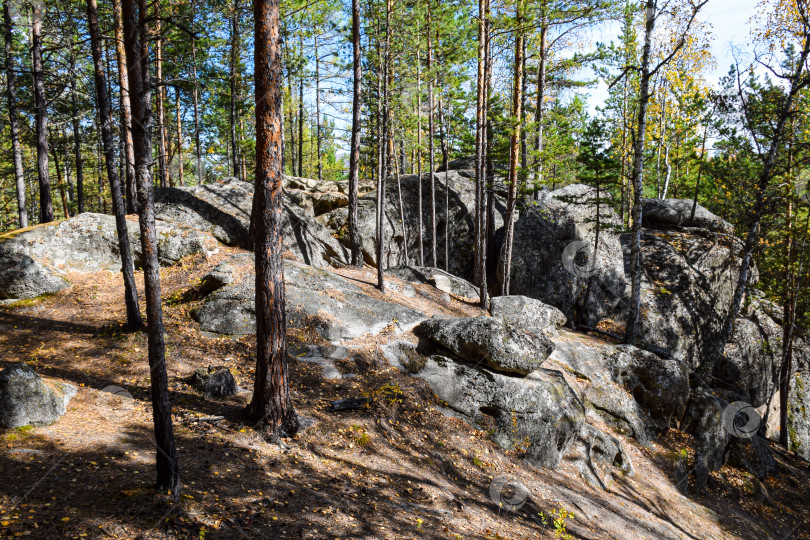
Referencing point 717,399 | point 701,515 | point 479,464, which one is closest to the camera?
point 479,464

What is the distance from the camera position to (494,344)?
1041 cm

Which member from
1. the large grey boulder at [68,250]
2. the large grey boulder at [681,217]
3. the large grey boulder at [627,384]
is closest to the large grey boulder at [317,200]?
the large grey boulder at [68,250]

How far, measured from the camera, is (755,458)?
45.4 feet

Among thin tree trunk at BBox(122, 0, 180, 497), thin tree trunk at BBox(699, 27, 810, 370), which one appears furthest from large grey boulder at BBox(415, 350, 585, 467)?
thin tree trunk at BBox(699, 27, 810, 370)

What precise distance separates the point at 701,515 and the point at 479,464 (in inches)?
278

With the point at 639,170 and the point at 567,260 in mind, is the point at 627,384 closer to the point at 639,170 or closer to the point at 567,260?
the point at 639,170

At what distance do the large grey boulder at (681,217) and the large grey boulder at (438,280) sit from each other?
39.5 ft

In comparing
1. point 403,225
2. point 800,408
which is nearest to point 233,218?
point 403,225

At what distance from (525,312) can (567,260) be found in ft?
17.9

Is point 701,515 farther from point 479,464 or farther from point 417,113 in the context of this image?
point 417,113

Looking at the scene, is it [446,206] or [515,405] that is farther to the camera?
[446,206]

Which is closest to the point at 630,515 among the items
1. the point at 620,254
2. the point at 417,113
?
the point at 620,254

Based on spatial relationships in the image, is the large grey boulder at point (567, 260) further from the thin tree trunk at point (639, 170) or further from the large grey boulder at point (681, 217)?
the large grey boulder at point (681, 217)

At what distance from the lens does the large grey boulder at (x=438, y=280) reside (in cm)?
1731
